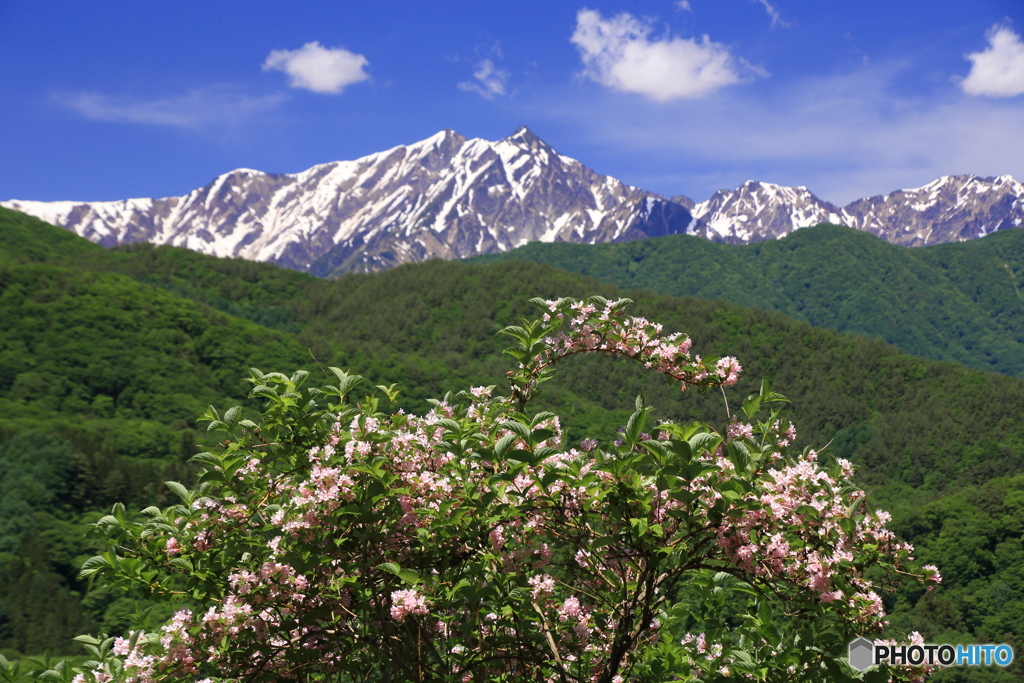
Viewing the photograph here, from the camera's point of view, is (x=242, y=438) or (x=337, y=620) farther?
(x=242, y=438)

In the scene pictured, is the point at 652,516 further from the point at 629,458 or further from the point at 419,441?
the point at 419,441

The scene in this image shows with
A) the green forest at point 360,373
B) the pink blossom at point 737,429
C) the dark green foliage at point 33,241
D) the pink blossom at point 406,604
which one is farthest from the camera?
the dark green foliage at point 33,241

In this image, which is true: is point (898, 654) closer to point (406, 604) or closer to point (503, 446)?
point (503, 446)

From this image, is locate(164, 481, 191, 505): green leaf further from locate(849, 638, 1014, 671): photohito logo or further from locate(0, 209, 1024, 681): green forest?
locate(0, 209, 1024, 681): green forest

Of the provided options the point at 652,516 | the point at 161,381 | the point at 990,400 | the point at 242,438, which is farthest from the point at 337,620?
the point at 990,400

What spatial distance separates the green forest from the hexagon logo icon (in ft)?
94.1

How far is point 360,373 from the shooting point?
419 ft

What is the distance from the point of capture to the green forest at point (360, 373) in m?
61.1

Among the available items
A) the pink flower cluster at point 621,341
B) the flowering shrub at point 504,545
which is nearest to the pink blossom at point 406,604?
the flowering shrub at point 504,545

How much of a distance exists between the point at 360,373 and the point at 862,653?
127140 mm

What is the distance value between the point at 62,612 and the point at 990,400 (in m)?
119

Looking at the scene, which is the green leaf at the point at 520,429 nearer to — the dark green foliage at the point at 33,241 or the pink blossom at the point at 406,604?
the pink blossom at the point at 406,604

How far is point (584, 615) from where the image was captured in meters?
4.76

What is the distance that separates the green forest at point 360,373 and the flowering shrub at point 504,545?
2771 centimetres
